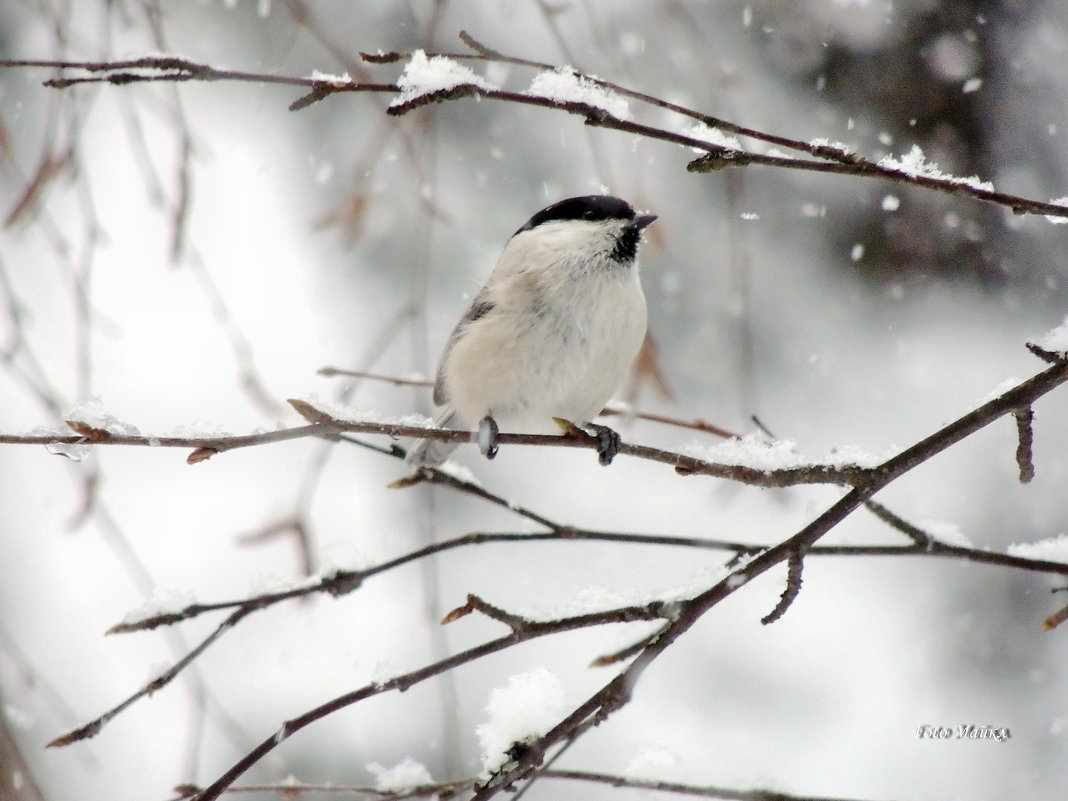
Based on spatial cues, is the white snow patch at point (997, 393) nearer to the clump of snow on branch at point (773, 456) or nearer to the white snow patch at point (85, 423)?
the clump of snow on branch at point (773, 456)

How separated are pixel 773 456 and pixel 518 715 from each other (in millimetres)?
544

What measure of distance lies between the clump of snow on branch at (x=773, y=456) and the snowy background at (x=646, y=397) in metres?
2.47

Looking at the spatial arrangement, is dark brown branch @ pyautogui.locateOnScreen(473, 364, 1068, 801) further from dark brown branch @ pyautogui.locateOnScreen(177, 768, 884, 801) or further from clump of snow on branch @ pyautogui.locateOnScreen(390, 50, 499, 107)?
clump of snow on branch @ pyautogui.locateOnScreen(390, 50, 499, 107)

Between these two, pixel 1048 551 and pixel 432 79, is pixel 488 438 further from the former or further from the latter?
pixel 1048 551

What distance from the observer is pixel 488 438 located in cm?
149

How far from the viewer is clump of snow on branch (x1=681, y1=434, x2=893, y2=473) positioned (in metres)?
1.43

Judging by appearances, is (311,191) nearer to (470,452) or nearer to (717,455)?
(470,452)

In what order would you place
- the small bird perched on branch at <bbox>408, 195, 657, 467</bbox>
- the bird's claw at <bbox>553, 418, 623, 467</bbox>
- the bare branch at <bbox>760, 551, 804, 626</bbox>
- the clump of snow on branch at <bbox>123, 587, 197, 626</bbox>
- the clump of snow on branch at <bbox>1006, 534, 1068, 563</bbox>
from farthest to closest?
the small bird perched on branch at <bbox>408, 195, 657, 467</bbox> → the bird's claw at <bbox>553, 418, 623, 467</bbox> → the clump of snow on branch at <bbox>1006, 534, 1068, 563</bbox> → the clump of snow on branch at <bbox>123, 587, 197, 626</bbox> → the bare branch at <bbox>760, 551, 804, 626</bbox>

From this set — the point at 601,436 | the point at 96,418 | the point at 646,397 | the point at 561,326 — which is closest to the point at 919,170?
the point at 96,418

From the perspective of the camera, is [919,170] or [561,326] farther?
[561,326]

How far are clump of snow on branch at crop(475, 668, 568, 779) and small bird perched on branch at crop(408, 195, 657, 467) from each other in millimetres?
944

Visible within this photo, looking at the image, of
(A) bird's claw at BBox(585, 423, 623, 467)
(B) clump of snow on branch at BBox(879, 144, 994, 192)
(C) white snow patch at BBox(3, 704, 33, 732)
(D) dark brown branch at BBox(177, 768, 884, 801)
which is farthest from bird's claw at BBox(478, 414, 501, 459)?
(C) white snow patch at BBox(3, 704, 33, 732)

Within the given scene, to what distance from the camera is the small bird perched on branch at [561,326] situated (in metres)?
2.42

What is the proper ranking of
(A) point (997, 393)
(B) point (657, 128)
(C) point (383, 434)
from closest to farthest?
(B) point (657, 128) < (C) point (383, 434) < (A) point (997, 393)
